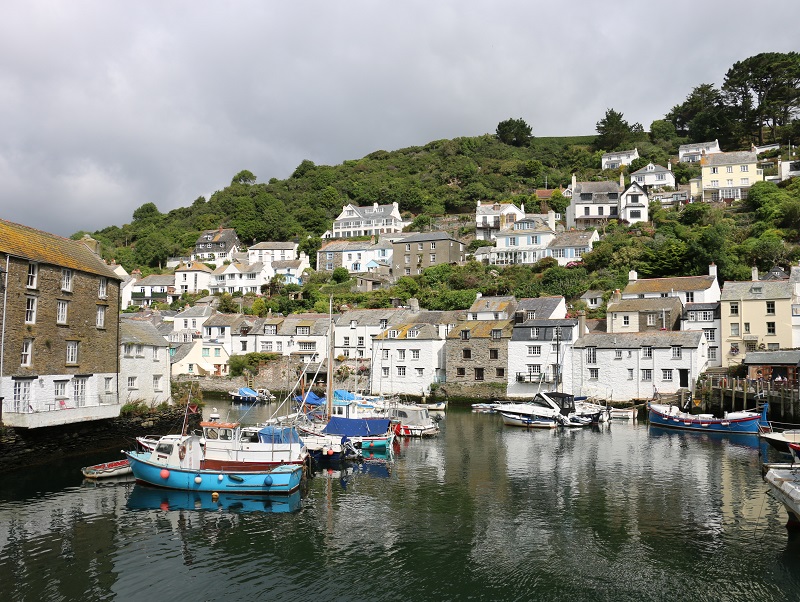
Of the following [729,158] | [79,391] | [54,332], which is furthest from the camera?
[729,158]

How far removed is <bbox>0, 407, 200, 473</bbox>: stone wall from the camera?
99.2ft

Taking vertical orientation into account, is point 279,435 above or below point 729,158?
below

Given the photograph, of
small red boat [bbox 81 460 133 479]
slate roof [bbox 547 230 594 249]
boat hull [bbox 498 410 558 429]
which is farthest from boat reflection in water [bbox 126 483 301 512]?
slate roof [bbox 547 230 594 249]

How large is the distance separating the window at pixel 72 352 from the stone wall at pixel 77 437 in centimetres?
368

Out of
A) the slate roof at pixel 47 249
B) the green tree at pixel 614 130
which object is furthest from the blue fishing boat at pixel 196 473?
the green tree at pixel 614 130

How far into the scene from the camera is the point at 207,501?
86.8 feet

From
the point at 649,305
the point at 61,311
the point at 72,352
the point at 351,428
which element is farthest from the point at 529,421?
the point at 61,311

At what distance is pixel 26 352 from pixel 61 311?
340 cm

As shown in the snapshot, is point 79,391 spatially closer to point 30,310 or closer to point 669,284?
point 30,310

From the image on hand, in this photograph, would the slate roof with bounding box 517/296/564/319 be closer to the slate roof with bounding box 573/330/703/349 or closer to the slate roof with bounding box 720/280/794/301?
the slate roof with bounding box 573/330/703/349

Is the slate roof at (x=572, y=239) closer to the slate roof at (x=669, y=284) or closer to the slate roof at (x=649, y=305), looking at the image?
the slate roof at (x=669, y=284)

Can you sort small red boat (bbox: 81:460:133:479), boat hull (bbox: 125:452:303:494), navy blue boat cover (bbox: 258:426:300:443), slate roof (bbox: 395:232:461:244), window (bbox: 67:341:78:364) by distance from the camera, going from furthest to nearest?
slate roof (bbox: 395:232:461:244) < window (bbox: 67:341:78:364) < navy blue boat cover (bbox: 258:426:300:443) < small red boat (bbox: 81:460:133:479) < boat hull (bbox: 125:452:303:494)

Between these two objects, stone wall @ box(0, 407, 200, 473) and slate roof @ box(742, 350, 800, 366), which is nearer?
stone wall @ box(0, 407, 200, 473)

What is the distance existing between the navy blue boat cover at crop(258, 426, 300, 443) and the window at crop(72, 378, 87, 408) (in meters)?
12.1
